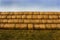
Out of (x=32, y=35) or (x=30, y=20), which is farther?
(x=30, y=20)

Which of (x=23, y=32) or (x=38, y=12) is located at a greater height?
(x=38, y=12)

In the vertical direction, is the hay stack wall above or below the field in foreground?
above

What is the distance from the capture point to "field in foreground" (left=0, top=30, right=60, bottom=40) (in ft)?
5.05

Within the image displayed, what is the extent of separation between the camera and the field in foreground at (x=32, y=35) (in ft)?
5.05

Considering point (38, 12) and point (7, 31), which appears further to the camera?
point (38, 12)

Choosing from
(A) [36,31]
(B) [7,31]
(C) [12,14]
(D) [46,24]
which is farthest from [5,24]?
(D) [46,24]

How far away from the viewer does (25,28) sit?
62.2 inches

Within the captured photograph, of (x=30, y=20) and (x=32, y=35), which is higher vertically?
(x=30, y=20)

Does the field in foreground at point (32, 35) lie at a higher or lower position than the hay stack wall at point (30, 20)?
lower

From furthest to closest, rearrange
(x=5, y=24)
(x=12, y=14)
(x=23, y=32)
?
(x=12, y=14) → (x=5, y=24) → (x=23, y=32)

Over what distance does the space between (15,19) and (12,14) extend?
158mm

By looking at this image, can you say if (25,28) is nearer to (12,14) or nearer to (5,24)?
(5,24)

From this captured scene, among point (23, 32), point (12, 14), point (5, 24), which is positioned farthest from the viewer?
point (12, 14)

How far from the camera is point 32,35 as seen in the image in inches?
61.0
